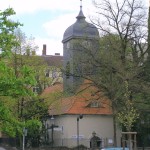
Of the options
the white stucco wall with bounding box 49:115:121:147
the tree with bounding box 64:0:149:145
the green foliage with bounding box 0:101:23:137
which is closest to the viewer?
the green foliage with bounding box 0:101:23:137

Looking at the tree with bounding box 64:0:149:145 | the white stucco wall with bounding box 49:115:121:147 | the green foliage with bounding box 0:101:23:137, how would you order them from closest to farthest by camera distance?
the green foliage with bounding box 0:101:23:137 < the tree with bounding box 64:0:149:145 < the white stucco wall with bounding box 49:115:121:147

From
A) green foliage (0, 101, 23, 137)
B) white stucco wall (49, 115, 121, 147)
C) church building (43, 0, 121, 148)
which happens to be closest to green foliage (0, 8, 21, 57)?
green foliage (0, 101, 23, 137)

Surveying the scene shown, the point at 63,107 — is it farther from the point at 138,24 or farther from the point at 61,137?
the point at 138,24

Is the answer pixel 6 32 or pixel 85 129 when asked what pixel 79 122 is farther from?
pixel 6 32

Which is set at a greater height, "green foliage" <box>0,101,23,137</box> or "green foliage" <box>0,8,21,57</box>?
"green foliage" <box>0,8,21,57</box>

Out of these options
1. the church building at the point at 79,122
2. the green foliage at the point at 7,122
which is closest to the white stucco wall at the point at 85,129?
the church building at the point at 79,122

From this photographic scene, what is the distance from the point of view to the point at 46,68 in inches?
2224

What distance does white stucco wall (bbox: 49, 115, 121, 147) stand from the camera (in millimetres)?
61031

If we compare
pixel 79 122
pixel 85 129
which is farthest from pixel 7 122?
pixel 85 129

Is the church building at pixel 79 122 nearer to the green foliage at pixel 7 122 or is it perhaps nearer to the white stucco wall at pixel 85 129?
the white stucco wall at pixel 85 129

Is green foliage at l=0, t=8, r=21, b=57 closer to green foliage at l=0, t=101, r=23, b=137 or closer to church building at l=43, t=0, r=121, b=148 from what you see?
green foliage at l=0, t=101, r=23, b=137

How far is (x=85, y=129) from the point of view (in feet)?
204

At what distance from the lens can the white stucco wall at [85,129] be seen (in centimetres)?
6103

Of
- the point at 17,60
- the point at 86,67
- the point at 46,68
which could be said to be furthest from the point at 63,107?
the point at 86,67
